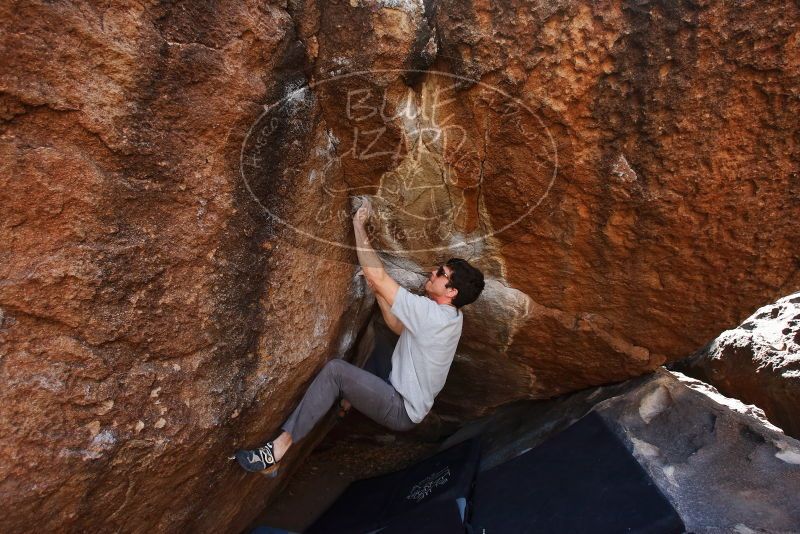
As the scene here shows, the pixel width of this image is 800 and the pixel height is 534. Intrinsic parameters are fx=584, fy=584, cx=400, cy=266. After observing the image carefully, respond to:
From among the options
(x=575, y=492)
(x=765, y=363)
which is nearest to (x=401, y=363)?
(x=575, y=492)

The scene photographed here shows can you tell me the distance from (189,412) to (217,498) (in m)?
0.53

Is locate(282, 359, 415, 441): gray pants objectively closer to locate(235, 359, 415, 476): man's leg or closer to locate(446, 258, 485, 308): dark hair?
locate(235, 359, 415, 476): man's leg

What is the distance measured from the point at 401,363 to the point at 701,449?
3.83 feet

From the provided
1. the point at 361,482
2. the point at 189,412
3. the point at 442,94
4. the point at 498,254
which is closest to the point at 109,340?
the point at 189,412

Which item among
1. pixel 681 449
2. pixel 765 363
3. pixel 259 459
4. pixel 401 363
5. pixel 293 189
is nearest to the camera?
pixel 293 189

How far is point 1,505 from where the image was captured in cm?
141

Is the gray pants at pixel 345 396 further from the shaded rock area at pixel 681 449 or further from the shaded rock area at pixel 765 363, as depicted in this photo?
the shaded rock area at pixel 765 363

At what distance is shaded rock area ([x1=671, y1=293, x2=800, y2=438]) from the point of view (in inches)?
99.9

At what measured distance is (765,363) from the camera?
8.71 feet

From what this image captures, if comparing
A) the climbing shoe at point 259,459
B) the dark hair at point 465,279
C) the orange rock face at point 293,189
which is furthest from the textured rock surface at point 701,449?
the climbing shoe at point 259,459

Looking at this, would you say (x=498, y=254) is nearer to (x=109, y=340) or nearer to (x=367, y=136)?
(x=367, y=136)
